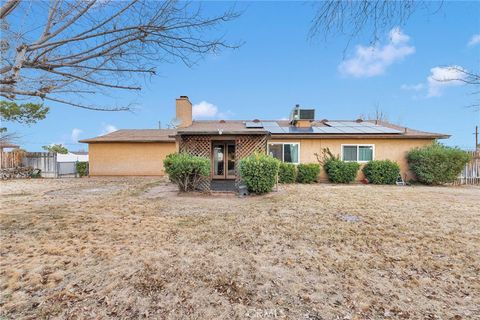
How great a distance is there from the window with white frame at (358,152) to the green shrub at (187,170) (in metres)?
8.35

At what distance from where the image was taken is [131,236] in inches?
172

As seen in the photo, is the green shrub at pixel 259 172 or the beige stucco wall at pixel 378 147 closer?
the green shrub at pixel 259 172

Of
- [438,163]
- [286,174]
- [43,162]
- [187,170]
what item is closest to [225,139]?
[187,170]

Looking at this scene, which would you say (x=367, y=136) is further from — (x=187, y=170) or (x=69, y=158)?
(x=69, y=158)

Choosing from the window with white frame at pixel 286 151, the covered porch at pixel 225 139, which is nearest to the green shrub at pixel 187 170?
the covered porch at pixel 225 139

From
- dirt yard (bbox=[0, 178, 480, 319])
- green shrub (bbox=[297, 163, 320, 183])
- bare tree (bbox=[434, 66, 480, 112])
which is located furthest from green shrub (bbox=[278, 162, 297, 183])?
bare tree (bbox=[434, 66, 480, 112])

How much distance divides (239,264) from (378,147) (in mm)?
12738

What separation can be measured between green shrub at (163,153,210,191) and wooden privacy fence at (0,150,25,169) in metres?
14.4

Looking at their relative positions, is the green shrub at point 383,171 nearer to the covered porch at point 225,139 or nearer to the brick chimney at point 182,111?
the covered porch at point 225,139

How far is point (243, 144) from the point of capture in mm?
10516

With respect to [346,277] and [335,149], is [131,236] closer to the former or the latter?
[346,277]

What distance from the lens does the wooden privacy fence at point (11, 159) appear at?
15605mm

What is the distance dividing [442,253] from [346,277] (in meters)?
1.98

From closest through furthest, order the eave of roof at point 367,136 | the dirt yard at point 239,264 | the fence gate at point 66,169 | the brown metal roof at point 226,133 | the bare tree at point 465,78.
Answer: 1. the dirt yard at point 239,264
2. the bare tree at point 465,78
3. the brown metal roof at point 226,133
4. the eave of roof at point 367,136
5. the fence gate at point 66,169
